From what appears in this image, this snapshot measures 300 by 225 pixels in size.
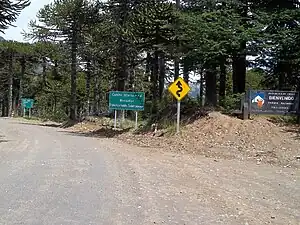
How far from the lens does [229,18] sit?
2205cm

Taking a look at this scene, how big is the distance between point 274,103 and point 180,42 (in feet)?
22.2

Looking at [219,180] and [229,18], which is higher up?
[229,18]

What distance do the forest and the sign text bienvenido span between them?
94 cm

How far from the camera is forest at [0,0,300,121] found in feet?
70.7

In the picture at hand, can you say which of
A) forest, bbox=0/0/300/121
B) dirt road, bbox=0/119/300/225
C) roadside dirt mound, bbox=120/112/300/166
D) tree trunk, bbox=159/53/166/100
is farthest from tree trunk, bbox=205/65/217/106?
tree trunk, bbox=159/53/166/100

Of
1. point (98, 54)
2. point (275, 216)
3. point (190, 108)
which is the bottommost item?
point (275, 216)

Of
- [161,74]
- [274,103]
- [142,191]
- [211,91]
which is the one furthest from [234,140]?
[161,74]

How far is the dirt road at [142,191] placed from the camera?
7406 mm

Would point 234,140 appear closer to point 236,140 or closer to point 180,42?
point 236,140

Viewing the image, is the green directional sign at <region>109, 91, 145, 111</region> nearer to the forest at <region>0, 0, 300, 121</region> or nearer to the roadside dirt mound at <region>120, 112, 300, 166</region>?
the forest at <region>0, 0, 300, 121</region>

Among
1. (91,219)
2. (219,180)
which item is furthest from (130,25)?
(91,219)

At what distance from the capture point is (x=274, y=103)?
69.5ft

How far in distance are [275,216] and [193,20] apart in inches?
608

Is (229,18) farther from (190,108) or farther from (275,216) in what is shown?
(275,216)
